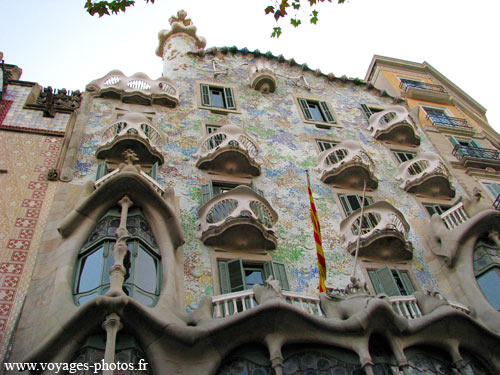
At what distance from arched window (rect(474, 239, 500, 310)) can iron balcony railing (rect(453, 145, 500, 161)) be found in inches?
256

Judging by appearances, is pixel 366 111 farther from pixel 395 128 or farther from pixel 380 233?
pixel 380 233

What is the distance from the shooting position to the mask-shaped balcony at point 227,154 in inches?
607

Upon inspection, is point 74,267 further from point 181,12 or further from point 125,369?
point 181,12

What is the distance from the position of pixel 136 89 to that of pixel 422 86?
14428mm

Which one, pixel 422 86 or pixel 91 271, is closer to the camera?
pixel 91 271

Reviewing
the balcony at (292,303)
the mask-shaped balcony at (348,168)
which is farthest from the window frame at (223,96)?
the balcony at (292,303)

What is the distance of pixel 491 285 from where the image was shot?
13492mm

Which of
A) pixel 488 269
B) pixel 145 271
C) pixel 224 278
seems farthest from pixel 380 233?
pixel 145 271

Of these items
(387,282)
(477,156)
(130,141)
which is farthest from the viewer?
(477,156)

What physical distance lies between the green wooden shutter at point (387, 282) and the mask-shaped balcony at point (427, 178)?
4.81 m

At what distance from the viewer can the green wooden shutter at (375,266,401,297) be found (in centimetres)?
1297

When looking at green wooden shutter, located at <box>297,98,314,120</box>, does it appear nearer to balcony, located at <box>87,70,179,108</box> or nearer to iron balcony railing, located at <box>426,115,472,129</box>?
balcony, located at <box>87,70,179,108</box>

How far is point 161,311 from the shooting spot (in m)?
9.88

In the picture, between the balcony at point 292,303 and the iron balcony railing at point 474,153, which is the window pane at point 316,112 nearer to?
the iron balcony railing at point 474,153
